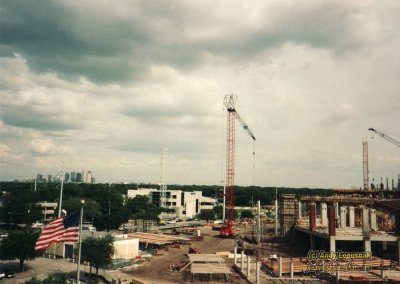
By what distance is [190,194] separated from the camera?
187 meters

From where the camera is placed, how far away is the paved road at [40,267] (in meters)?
57.8

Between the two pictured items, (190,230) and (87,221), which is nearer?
(190,230)

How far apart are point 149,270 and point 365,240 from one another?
41906mm

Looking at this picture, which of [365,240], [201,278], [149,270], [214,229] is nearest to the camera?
[201,278]

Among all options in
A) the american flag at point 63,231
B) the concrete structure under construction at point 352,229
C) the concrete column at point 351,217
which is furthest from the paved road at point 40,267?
the concrete column at point 351,217

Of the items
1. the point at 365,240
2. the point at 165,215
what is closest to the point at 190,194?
the point at 165,215

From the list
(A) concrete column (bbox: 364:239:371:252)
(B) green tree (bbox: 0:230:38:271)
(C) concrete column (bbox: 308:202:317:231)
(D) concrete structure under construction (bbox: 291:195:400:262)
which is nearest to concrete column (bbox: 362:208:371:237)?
(D) concrete structure under construction (bbox: 291:195:400:262)

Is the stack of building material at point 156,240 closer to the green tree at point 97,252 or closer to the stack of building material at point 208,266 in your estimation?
the stack of building material at point 208,266

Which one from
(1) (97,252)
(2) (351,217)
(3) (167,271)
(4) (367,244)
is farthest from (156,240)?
(2) (351,217)

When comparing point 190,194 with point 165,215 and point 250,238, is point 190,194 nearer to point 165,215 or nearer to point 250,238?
point 165,215

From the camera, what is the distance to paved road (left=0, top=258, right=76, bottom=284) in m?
Answer: 57.8

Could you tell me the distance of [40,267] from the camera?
211ft

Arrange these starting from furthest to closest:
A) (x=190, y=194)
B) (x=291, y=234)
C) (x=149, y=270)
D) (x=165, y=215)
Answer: (x=190, y=194) < (x=165, y=215) < (x=291, y=234) < (x=149, y=270)

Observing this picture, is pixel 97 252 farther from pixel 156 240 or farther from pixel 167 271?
pixel 156 240
